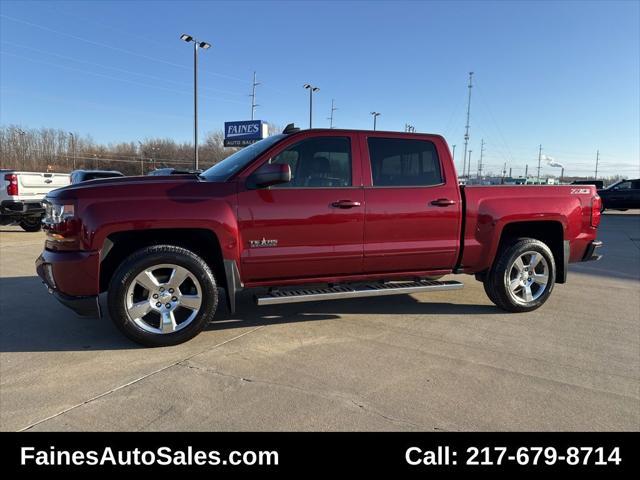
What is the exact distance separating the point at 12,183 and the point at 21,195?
0.40 metres

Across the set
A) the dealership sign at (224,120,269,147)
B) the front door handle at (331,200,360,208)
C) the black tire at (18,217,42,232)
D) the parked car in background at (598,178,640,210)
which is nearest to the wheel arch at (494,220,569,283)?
the front door handle at (331,200,360,208)

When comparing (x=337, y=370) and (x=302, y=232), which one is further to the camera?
(x=302, y=232)

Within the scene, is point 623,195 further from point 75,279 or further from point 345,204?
point 75,279

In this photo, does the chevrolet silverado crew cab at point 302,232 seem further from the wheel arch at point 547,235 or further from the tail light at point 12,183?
the tail light at point 12,183

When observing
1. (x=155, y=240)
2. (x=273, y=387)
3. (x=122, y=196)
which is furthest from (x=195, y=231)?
(x=273, y=387)

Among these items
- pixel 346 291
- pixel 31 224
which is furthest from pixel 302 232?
pixel 31 224

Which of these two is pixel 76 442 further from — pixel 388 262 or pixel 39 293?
pixel 39 293

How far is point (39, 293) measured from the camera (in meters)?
5.59

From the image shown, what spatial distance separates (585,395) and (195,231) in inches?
134

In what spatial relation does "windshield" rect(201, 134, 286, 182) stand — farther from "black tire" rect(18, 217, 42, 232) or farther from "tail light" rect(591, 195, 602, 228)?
"black tire" rect(18, 217, 42, 232)

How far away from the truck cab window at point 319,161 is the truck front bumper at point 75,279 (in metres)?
1.86

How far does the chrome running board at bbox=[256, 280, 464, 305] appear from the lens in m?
4.05

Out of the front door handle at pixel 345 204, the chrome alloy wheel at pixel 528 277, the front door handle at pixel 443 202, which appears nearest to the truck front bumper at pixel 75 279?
Result: the front door handle at pixel 345 204

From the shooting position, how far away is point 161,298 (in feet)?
12.5
